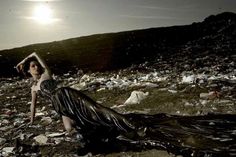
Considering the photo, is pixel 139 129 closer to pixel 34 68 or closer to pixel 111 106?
pixel 34 68

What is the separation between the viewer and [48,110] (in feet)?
23.0

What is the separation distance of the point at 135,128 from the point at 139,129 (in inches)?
2.4

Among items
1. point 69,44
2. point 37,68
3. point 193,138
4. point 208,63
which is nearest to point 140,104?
point 37,68

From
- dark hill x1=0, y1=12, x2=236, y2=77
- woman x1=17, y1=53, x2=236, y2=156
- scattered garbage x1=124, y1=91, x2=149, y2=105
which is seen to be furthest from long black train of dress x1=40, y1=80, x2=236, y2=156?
dark hill x1=0, y1=12, x2=236, y2=77

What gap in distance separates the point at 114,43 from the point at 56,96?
15.4 meters

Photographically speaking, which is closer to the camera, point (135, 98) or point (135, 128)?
point (135, 128)

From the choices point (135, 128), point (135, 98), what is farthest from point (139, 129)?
point (135, 98)

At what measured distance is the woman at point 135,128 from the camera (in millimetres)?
3789

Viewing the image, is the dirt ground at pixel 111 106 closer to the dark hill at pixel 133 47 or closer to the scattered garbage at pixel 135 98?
the scattered garbage at pixel 135 98

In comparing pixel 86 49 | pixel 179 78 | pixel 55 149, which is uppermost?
pixel 86 49

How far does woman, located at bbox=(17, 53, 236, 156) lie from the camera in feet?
12.4

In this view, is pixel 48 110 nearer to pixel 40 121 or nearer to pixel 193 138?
pixel 40 121

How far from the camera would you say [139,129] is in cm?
420

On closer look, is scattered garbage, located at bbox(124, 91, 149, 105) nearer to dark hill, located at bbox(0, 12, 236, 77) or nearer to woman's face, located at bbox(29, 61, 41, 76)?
woman's face, located at bbox(29, 61, 41, 76)
